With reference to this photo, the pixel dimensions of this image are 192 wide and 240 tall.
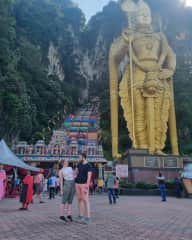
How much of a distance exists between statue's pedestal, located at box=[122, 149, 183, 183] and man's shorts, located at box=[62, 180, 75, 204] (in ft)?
35.9

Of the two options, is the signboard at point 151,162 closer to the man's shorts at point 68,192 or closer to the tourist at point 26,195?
the tourist at point 26,195

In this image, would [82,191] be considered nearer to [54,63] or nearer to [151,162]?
[151,162]

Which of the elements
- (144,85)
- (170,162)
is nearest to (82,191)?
(170,162)

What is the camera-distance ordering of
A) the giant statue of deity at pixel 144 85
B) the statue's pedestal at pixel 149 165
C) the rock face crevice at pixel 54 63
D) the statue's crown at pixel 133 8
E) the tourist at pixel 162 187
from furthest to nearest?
the rock face crevice at pixel 54 63 → the statue's crown at pixel 133 8 → the giant statue of deity at pixel 144 85 → the statue's pedestal at pixel 149 165 → the tourist at pixel 162 187

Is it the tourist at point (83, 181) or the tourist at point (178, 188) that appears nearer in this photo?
the tourist at point (83, 181)

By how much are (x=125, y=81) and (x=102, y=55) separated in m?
48.5

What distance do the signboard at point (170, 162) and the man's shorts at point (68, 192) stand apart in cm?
1200

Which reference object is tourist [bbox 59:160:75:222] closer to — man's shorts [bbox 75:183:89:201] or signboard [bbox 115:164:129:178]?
man's shorts [bbox 75:183:89:201]

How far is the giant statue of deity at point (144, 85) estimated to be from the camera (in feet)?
58.3

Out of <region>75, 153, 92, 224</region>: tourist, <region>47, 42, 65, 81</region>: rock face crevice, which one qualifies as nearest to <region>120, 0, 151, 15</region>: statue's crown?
<region>75, 153, 92, 224</region>: tourist

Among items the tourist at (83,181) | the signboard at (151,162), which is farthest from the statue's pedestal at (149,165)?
the tourist at (83,181)

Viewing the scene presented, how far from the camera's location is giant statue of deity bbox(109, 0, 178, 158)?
1778cm

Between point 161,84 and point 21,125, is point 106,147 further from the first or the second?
point 161,84

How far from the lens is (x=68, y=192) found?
5.20 m
